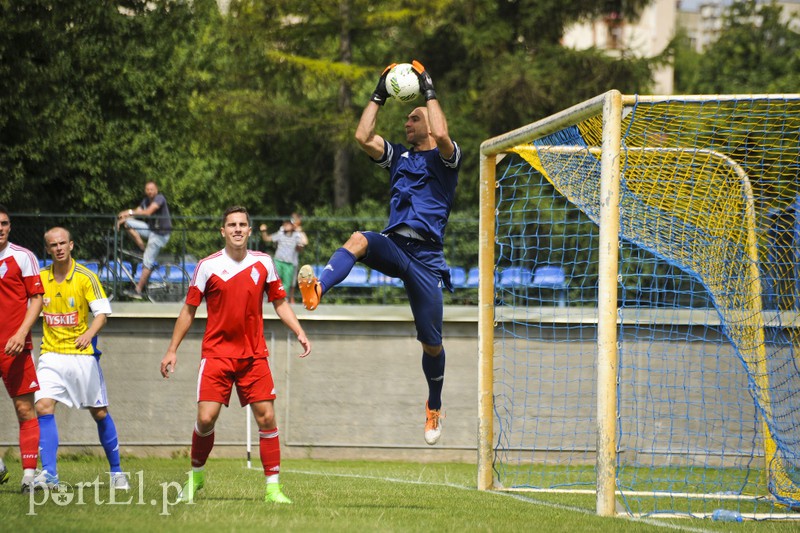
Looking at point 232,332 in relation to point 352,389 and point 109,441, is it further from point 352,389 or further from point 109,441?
point 352,389

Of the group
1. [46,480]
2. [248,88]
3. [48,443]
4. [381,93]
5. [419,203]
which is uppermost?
[248,88]

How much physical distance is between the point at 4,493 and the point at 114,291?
24.3 ft

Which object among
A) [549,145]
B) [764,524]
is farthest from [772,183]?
[764,524]

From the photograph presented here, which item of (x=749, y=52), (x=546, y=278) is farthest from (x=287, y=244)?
(x=749, y=52)

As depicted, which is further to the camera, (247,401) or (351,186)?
(351,186)

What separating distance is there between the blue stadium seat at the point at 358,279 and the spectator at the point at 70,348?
731 centimetres

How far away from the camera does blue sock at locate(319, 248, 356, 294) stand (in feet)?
24.1

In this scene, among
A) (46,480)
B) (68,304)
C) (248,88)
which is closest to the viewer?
(46,480)

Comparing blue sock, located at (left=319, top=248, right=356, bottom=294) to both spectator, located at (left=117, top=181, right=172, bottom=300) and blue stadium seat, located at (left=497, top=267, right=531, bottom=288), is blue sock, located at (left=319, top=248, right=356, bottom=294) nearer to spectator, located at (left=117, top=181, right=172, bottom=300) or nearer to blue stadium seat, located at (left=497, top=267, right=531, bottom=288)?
blue stadium seat, located at (left=497, top=267, right=531, bottom=288)

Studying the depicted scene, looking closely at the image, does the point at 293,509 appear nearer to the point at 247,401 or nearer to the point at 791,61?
the point at 247,401

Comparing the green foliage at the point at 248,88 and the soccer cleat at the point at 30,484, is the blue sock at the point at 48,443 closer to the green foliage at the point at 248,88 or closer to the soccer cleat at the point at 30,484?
the soccer cleat at the point at 30,484

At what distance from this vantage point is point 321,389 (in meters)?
15.5

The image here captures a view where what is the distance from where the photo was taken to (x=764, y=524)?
26.1 feet

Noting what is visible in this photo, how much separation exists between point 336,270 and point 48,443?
3249 millimetres
